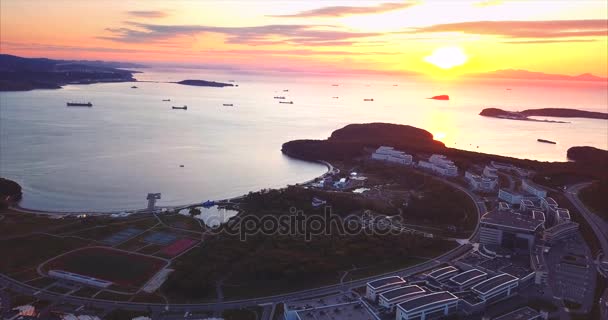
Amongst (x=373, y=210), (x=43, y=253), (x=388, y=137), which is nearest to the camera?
(x=43, y=253)

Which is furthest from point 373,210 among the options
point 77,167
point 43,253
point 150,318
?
point 77,167

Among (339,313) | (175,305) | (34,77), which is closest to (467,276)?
(339,313)

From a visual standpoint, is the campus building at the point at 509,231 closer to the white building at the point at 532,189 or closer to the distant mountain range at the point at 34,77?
the white building at the point at 532,189

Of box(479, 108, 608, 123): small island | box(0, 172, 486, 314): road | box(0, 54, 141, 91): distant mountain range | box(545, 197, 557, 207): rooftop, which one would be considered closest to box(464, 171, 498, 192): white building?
box(545, 197, 557, 207): rooftop

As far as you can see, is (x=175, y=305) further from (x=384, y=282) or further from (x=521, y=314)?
(x=521, y=314)

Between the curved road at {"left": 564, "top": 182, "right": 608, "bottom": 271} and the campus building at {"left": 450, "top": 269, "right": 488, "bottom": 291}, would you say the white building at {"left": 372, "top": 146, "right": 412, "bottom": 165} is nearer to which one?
the curved road at {"left": 564, "top": 182, "right": 608, "bottom": 271}

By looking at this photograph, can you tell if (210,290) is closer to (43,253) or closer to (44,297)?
(44,297)

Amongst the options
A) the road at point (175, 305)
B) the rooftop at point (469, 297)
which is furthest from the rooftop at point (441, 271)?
the rooftop at point (469, 297)
